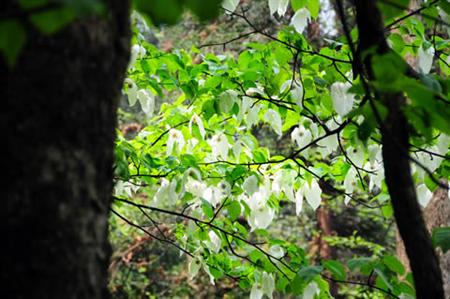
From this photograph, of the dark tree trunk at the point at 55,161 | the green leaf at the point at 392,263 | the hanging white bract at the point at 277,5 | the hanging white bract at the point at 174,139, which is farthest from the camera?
the hanging white bract at the point at 174,139

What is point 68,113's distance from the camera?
22.6 inches

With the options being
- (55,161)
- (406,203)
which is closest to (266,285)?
(406,203)

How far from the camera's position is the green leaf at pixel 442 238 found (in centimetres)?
120

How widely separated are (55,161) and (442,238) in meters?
0.93

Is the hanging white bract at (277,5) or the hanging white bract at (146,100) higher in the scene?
the hanging white bract at (277,5)

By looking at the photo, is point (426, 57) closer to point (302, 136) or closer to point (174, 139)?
point (302, 136)

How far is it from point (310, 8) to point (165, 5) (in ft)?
4.24

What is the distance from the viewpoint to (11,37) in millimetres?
457

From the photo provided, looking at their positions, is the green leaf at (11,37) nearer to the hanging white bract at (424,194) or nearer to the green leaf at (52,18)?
the green leaf at (52,18)

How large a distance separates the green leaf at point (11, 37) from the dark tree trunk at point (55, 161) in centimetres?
7

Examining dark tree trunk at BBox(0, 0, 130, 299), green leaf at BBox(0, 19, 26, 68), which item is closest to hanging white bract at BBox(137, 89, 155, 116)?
dark tree trunk at BBox(0, 0, 130, 299)

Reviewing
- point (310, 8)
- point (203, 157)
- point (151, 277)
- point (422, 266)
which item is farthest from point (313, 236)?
point (422, 266)

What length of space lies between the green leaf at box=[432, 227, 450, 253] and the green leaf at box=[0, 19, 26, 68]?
99cm

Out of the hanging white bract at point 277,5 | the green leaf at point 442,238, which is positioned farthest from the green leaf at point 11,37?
the hanging white bract at point 277,5
